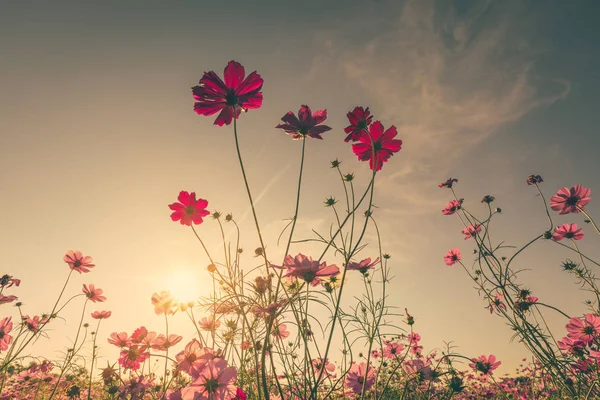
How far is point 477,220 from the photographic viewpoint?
2805mm

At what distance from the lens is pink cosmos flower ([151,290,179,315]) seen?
224 centimetres

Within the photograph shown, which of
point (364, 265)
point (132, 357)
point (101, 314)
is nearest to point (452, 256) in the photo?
point (364, 265)

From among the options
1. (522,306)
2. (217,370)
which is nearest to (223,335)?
(217,370)

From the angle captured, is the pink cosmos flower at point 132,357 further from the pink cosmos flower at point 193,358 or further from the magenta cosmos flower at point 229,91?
the magenta cosmos flower at point 229,91

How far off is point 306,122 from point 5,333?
10.8 feet

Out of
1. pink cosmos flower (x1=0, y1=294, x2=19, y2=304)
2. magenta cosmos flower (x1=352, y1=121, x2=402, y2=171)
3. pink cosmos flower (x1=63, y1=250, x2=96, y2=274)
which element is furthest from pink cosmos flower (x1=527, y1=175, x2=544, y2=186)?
pink cosmos flower (x1=0, y1=294, x2=19, y2=304)

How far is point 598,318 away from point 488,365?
98cm

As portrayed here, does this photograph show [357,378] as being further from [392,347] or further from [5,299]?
[5,299]

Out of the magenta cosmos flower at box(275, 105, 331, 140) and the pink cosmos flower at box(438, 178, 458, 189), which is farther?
the pink cosmos flower at box(438, 178, 458, 189)

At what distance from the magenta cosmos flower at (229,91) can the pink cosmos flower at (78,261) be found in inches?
121

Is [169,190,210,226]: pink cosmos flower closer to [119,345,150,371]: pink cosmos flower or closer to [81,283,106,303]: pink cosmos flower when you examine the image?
[119,345,150,371]: pink cosmos flower

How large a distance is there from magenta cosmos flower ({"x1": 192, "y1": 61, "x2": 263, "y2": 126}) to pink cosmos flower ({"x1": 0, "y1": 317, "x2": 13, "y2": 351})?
3062mm

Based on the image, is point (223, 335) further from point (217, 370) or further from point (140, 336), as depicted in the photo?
point (217, 370)

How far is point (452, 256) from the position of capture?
360 centimetres
